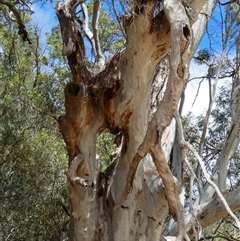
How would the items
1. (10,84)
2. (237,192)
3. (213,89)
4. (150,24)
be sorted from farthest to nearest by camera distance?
(10,84) < (213,89) < (237,192) < (150,24)

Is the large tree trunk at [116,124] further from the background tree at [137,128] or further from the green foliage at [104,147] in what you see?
the green foliage at [104,147]

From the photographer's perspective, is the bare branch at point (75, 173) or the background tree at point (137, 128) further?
the bare branch at point (75, 173)

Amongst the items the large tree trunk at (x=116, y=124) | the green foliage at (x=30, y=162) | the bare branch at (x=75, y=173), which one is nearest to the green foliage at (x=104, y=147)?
the green foliage at (x=30, y=162)

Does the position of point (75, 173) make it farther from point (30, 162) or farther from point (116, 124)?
point (30, 162)

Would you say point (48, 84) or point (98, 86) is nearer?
point (98, 86)

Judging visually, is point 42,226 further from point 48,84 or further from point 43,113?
point 48,84

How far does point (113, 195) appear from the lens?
383 cm

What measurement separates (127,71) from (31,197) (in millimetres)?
4173

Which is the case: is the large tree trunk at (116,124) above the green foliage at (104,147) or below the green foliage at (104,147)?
below

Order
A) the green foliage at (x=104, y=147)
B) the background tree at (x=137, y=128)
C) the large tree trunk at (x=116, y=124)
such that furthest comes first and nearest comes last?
the green foliage at (x=104, y=147) < the large tree trunk at (x=116, y=124) < the background tree at (x=137, y=128)

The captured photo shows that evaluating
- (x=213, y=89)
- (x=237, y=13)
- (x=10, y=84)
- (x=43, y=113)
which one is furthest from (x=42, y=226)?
(x=237, y=13)

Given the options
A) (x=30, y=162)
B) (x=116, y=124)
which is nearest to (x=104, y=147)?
(x=30, y=162)

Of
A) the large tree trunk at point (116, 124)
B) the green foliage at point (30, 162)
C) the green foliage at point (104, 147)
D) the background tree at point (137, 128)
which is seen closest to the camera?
the background tree at point (137, 128)

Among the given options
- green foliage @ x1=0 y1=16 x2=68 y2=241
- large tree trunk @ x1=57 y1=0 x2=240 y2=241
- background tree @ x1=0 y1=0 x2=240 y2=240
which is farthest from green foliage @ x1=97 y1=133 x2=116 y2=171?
large tree trunk @ x1=57 y1=0 x2=240 y2=241
